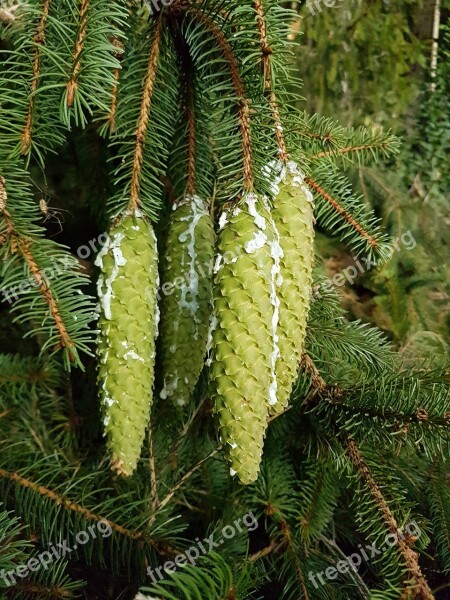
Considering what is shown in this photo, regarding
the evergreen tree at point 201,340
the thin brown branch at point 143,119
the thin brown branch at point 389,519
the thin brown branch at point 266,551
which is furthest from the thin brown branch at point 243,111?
the thin brown branch at point 266,551

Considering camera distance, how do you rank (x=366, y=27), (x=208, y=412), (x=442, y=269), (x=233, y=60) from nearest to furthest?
(x=233, y=60), (x=208, y=412), (x=442, y=269), (x=366, y=27)

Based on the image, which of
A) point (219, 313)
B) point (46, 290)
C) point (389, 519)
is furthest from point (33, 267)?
point (389, 519)

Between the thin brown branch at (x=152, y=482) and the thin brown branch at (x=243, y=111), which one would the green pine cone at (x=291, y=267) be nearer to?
the thin brown branch at (x=243, y=111)

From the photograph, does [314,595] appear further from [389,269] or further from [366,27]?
[366,27]

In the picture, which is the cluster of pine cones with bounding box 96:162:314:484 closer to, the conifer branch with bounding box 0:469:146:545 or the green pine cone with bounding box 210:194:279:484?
the green pine cone with bounding box 210:194:279:484

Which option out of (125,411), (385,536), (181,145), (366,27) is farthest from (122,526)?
(366,27)

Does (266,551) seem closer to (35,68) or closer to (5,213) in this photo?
(5,213)
